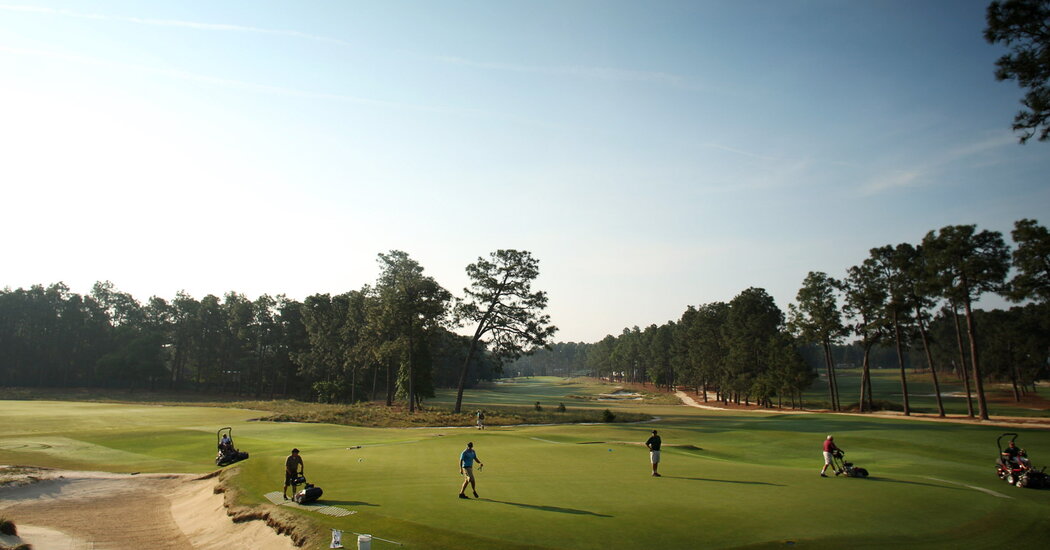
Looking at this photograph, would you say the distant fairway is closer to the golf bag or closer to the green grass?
the golf bag

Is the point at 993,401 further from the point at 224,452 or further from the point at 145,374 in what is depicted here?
the point at 145,374

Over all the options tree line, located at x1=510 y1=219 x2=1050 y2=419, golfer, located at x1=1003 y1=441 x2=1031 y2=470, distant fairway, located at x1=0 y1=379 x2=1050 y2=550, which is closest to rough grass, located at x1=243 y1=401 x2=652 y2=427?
distant fairway, located at x1=0 y1=379 x2=1050 y2=550

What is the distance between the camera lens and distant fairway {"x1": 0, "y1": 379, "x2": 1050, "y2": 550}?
561 inches

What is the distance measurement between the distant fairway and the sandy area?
189 cm

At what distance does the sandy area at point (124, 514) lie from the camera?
17781 mm

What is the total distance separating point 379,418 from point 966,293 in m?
61.2

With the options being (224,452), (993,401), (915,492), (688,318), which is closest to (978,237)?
(915,492)

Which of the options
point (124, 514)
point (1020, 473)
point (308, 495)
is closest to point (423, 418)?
point (124, 514)

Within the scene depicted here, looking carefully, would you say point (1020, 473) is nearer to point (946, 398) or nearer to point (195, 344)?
point (946, 398)

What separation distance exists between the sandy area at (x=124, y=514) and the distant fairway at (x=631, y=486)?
189 cm

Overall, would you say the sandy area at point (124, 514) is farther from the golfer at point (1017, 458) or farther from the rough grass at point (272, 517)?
the golfer at point (1017, 458)

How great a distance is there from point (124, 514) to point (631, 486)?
2063cm

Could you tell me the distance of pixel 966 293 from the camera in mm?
52688

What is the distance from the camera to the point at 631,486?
821 inches
